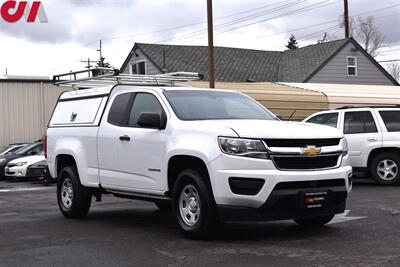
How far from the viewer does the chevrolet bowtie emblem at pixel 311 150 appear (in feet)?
21.9

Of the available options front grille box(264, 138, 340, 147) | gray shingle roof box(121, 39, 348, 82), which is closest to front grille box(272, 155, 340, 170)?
front grille box(264, 138, 340, 147)

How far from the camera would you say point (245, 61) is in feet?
109

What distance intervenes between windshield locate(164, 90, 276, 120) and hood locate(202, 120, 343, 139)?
46cm

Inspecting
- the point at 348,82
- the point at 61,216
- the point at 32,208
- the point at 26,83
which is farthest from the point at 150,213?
the point at 348,82

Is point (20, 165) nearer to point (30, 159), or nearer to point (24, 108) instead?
point (30, 159)

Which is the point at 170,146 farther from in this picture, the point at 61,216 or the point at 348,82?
the point at 348,82

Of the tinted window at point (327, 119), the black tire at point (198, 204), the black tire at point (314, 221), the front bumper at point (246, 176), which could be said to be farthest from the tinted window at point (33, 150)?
the front bumper at point (246, 176)

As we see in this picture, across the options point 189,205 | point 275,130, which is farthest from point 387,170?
point 189,205

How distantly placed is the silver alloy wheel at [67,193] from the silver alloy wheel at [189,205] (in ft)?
8.84

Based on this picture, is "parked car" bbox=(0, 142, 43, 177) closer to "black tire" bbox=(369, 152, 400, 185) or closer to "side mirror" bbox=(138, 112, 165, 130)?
"black tire" bbox=(369, 152, 400, 185)

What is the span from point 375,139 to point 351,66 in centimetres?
2099

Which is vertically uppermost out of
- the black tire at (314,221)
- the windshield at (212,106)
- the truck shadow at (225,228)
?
the windshield at (212,106)

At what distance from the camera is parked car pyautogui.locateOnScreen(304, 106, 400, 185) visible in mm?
12797

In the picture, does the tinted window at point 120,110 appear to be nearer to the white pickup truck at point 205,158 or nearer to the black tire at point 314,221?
the white pickup truck at point 205,158
